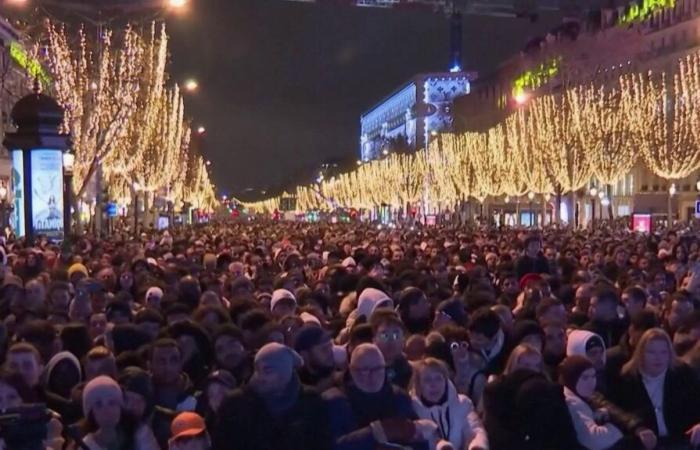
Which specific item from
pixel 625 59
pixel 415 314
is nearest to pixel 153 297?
pixel 415 314

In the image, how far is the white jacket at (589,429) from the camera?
716 cm

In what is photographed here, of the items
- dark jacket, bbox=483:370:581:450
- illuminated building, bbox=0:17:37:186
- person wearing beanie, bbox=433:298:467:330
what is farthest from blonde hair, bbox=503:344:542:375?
illuminated building, bbox=0:17:37:186

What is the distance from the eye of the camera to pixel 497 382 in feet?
23.8

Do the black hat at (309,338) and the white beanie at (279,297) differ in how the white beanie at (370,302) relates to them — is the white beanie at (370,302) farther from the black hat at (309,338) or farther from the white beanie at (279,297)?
the black hat at (309,338)

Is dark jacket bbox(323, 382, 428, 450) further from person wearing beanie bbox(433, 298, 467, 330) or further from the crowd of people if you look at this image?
person wearing beanie bbox(433, 298, 467, 330)

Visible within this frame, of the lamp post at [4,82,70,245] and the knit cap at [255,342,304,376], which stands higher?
the lamp post at [4,82,70,245]

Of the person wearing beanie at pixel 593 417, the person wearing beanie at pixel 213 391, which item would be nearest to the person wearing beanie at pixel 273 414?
the person wearing beanie at pixel 213 391

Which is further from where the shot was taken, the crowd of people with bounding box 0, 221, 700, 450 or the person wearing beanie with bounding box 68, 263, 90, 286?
the person wearing beanie with bounding box 68, 263, 90, 286

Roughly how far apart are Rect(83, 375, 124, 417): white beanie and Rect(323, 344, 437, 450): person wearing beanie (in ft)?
3.91

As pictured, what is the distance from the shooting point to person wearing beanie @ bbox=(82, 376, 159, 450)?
22.6ft

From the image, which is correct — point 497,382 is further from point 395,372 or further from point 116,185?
point 116,185

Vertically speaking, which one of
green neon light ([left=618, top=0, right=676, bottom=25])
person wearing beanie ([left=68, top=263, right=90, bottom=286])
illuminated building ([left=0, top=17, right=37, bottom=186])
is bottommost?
person wearing beanie ([left=68, top=263, right=90, bottom=286])

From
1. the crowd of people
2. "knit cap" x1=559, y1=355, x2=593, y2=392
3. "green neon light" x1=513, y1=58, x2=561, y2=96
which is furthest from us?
"green neon light" x1=513, y1=58, x2=561, y2=96

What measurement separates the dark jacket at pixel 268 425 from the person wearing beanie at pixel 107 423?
1.92 feet
